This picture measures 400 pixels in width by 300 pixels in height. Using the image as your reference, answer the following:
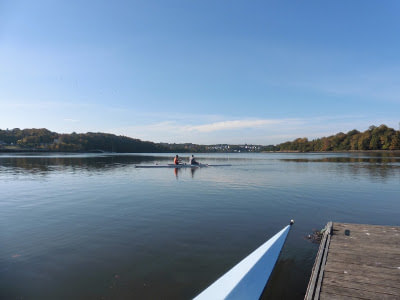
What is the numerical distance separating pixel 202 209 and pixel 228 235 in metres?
3.93

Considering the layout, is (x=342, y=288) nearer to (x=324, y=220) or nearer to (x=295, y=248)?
(x=295, y=248)

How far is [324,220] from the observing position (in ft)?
35.7

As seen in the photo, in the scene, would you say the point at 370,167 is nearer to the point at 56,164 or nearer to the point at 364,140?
the point at 56,164

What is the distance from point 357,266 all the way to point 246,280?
2.64m

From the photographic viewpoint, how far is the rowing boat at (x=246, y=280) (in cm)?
433

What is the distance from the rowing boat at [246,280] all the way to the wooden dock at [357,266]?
100cm

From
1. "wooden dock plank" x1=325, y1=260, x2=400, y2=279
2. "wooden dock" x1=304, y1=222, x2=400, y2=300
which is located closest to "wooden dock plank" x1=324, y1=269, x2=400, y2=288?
"wooden dock" x1=304, y1=222, x2=400, y2=300

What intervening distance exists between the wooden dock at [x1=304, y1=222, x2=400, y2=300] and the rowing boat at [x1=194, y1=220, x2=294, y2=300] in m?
1.00

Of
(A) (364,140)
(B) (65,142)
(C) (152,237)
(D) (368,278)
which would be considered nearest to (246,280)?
(D) (368,278)

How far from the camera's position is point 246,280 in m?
4.82

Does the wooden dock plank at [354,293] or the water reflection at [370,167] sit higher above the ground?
the wooden dock plank at [354,293]

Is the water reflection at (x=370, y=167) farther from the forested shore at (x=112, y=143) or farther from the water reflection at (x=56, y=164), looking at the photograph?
the forested shore at (x=112, y=143)

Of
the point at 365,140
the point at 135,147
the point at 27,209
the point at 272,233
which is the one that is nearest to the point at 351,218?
the point at 272,233

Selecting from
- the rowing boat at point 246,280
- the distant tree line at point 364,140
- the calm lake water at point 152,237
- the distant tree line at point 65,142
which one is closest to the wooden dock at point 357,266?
the calm lake water at point 152,237
